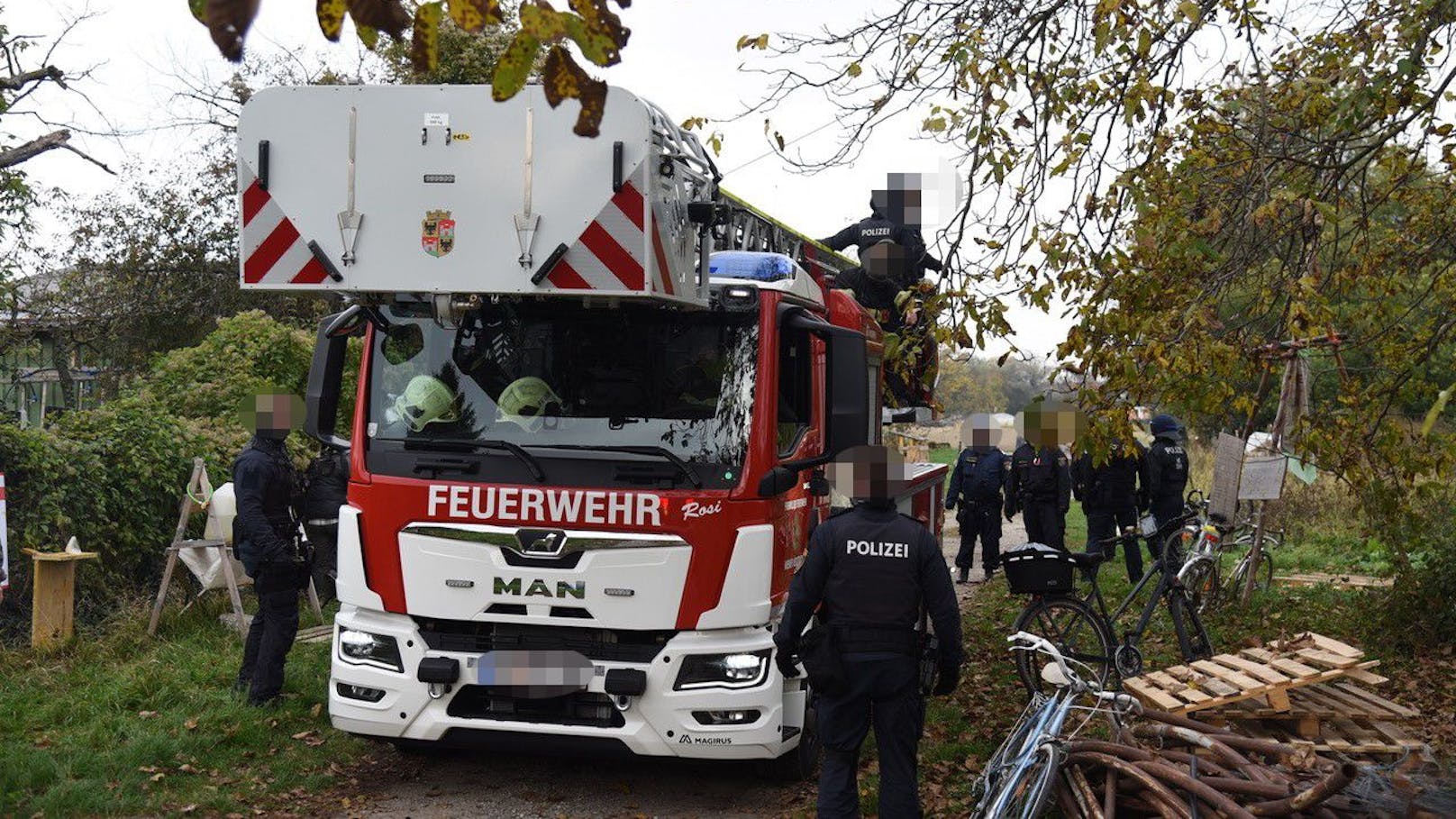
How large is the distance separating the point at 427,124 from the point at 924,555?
2906 millimetres

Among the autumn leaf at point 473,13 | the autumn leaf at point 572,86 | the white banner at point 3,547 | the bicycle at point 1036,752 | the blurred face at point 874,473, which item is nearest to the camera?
the autumn leaf at point 473,13

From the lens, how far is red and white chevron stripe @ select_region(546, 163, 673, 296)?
569 cm

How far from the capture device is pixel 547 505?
6.01 m

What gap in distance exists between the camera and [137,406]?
10.5 m

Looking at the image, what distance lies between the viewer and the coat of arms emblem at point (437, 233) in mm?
5832

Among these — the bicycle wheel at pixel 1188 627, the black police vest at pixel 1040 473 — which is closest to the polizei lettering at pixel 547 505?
the bicycle wheel at pixel 1188 627

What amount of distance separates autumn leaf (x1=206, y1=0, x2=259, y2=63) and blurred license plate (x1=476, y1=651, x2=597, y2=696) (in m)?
4.14

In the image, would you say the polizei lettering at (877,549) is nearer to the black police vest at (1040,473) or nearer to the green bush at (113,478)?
the green bush at (113,478)

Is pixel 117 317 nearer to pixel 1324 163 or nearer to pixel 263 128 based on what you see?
pixel 263 128

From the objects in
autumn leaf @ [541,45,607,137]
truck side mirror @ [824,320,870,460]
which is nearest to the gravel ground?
truck side mirror @ [824,320,870,460]

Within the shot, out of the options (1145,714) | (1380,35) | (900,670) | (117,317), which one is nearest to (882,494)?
(900,670)

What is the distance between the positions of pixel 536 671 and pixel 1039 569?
3698mm

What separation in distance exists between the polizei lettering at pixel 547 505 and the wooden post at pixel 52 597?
4.16 m

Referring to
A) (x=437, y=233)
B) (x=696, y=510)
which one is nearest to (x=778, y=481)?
(x=696, y=510)
